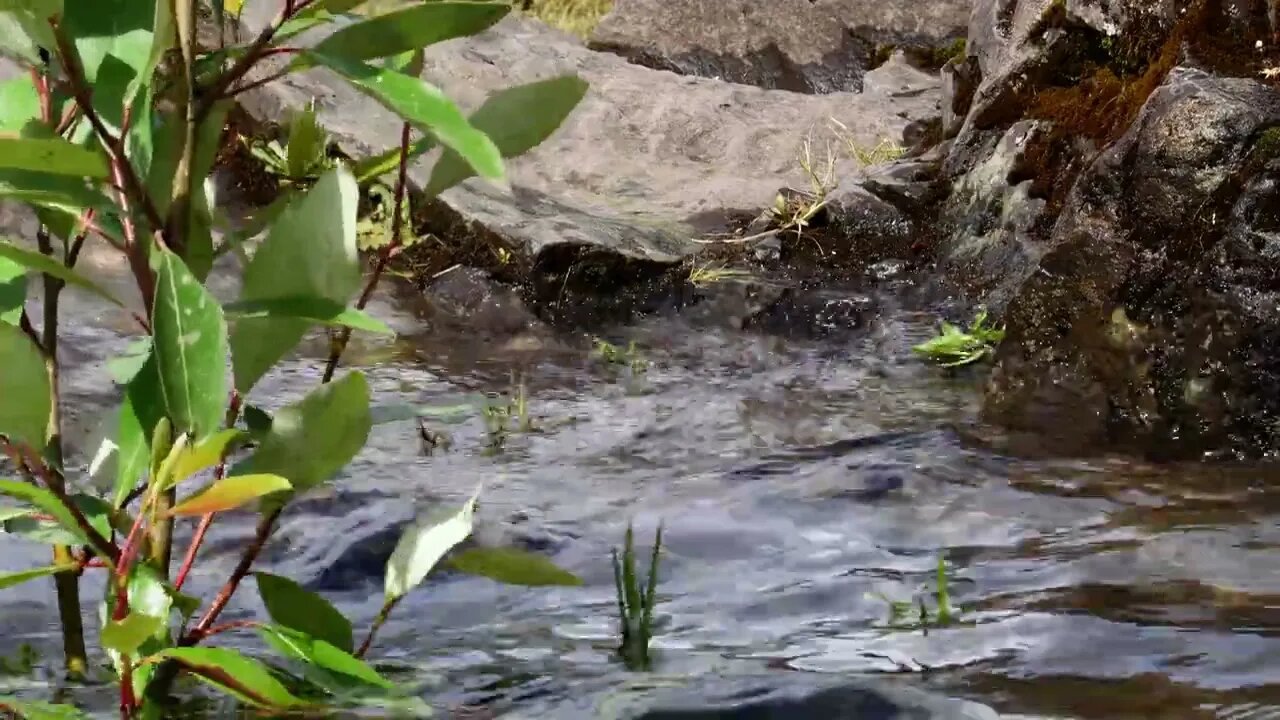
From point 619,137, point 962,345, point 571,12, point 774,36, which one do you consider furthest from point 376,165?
point 571,12

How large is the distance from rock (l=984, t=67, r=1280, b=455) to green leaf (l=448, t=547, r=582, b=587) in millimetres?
2505

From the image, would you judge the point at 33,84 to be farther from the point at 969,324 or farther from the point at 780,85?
the point at 780,85

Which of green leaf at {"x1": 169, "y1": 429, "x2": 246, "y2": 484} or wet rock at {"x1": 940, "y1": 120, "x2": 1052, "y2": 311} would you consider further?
wet rock at {"x1": 940, "y1": 120, "x2": 1052, "y2": 311}

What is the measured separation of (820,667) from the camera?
1.79 metres

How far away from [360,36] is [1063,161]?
470 centimetres

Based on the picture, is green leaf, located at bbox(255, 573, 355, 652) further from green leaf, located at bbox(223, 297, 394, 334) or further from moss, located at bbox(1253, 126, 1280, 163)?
moss, located at bbox(1253, 126, 1280, 163)

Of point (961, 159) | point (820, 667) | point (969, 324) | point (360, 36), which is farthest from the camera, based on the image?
point (961, 159)

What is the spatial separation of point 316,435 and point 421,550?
0.20 m

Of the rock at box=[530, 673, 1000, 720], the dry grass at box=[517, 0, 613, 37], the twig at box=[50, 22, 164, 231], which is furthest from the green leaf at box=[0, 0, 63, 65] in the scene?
the dry grass at box=[517, 0, 613, 37]

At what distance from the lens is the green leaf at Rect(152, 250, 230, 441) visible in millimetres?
1160

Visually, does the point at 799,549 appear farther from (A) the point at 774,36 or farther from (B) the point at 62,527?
(A) the point at 774,36

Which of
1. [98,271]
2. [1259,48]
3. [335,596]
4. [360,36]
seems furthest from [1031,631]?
[98,271]

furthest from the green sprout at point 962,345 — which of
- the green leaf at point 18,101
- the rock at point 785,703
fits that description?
the green leaf at point 18,101

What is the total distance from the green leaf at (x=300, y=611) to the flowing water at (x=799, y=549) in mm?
254
